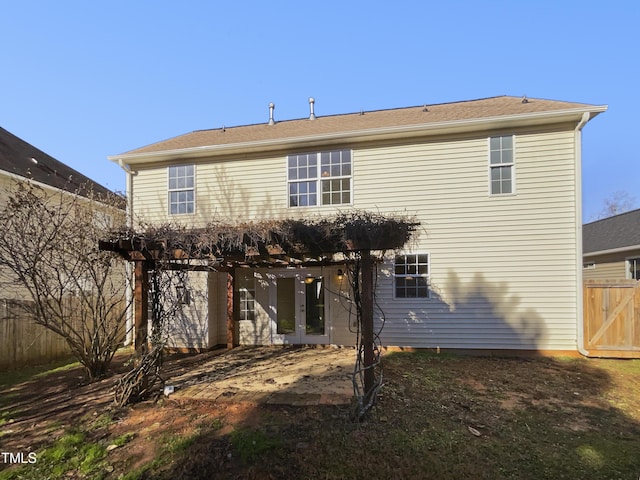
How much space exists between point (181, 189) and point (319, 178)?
4.00 m

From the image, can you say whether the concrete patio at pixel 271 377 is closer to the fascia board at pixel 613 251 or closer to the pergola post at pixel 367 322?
the pergola post at pixel 367 322

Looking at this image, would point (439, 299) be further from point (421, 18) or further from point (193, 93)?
point (193, 93)

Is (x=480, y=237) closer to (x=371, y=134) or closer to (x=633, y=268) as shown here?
(x=371, y=134)

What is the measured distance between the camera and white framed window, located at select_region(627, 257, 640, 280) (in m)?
11.9

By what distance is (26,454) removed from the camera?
3926 millimetres

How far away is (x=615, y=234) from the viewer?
1405 cm

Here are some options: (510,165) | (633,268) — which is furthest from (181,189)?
(633,268)

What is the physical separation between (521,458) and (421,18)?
10.4 m

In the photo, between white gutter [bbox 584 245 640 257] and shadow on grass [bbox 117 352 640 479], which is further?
white gutter [bbox 584 245 640 257]

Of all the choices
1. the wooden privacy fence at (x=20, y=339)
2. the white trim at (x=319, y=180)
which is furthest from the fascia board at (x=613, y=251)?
the wooden privacy fence at (x=20, y=339)

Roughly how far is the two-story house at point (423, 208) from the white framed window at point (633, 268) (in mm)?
6925

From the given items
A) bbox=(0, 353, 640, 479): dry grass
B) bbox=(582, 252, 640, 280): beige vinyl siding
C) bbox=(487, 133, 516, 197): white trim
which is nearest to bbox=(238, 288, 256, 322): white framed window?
bbox=(0, 353, 640, 479): dry grass

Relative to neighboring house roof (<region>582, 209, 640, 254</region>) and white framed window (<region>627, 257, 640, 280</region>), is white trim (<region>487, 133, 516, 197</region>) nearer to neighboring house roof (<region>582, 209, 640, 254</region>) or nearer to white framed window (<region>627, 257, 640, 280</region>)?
neighboring house roof (<region>582, 209, 640, 254</region>)

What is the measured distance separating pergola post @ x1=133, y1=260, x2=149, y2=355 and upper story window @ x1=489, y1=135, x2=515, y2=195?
7612 mm
